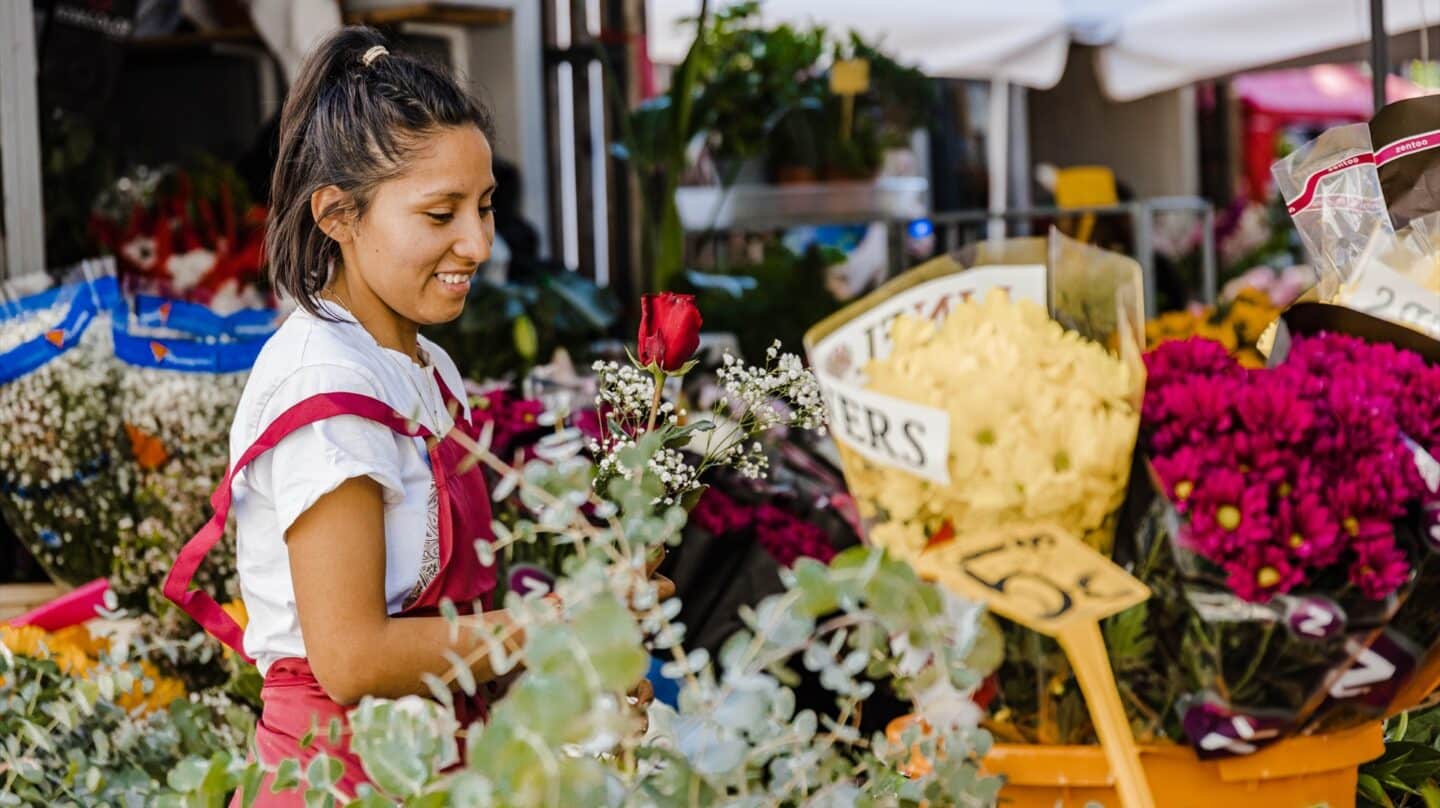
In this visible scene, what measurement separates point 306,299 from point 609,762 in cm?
57

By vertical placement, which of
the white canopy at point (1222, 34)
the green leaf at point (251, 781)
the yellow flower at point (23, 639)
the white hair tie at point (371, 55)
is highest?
the white canopy at point (1222, 34)

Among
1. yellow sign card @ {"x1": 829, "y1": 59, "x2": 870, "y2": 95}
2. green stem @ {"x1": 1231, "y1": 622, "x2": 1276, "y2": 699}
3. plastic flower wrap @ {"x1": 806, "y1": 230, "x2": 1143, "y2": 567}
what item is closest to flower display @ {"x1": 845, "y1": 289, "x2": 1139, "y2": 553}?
→ plastic flower wrap @ {"x1": 806, "y1": 230, "x2": 1143, "y2": 567}

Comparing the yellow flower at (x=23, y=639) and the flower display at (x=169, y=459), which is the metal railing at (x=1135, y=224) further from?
the yellow flower at (x=23, y=639)

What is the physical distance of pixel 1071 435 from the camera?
118 centimetres

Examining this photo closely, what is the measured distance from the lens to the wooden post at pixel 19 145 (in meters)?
3.28

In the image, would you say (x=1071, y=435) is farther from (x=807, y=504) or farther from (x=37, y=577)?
(x=37, y=577)

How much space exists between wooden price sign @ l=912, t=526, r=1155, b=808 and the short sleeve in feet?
1.59

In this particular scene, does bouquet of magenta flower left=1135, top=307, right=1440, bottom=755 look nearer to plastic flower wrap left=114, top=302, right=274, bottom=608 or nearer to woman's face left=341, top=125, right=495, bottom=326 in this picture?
woman's face left=341, top=125, right=495, bottom=326

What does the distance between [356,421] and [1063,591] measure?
0.62m

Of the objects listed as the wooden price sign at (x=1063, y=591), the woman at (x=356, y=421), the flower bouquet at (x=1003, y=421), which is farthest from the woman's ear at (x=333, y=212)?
the wooden price sign at (x=1063, y=591)

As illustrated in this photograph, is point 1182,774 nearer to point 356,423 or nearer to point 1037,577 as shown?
point 1037,577

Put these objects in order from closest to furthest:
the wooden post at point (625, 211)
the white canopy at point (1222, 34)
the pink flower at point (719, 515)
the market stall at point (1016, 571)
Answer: the market stall at point (1016, 571)
the pink flower at point (719, 515)
the white canopy at point (1222, 34)
the wooden post at point (625, 211)

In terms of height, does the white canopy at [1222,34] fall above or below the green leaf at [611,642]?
above

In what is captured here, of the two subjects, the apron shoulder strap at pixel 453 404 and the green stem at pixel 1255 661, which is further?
the apron shoulder strap at pixel 453 404
